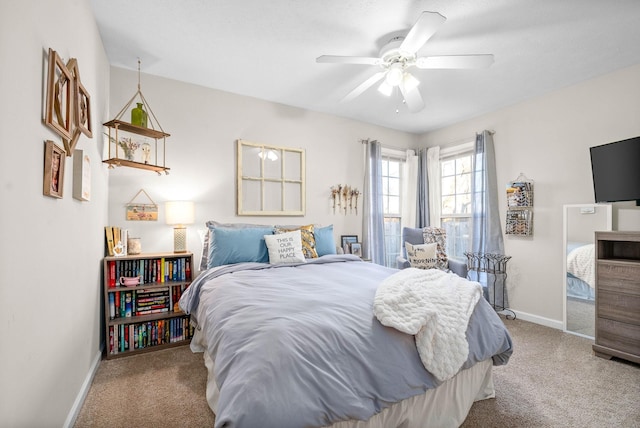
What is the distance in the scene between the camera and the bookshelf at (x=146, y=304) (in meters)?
2.53

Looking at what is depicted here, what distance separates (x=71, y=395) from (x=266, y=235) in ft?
5.65

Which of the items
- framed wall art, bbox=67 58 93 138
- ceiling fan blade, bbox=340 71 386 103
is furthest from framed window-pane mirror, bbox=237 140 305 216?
framed wall art, bbox=67 58 93 138

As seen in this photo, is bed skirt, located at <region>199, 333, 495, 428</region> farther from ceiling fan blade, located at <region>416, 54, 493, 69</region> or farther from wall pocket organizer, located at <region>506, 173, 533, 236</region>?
wall pocket organizer, located at <region>506, 173, 533, 236</region>

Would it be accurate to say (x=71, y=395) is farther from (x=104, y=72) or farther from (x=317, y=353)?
(x=104, y=72)

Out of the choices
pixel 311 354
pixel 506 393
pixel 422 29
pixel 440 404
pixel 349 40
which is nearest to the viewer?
pixel 311 354

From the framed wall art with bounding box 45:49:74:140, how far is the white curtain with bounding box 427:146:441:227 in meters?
4.24

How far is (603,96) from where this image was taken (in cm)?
297

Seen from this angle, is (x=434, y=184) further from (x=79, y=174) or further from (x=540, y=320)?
(x=79, y=174)

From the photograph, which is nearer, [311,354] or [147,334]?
[311,354]

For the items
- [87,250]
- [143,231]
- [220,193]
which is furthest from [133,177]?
[87,250]

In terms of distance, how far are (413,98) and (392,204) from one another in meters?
2.28

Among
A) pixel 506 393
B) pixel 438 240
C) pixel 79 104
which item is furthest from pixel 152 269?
pixel 438 240

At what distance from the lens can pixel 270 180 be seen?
3.66 m

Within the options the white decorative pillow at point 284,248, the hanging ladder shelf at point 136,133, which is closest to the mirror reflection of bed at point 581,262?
the white decorative pillow at point 284,248
